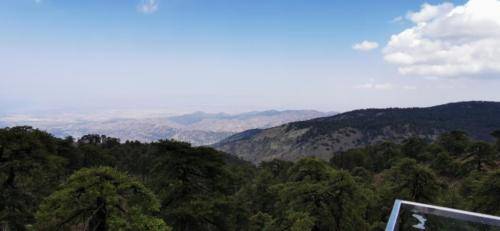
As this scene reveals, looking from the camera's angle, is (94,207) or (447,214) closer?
(447,214)

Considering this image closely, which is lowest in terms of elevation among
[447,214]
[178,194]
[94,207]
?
[178,194]

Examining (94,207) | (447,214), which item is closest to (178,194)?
(94,207)

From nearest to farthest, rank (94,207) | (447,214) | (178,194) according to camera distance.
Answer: (447,214)
(94,207)
(178,194)

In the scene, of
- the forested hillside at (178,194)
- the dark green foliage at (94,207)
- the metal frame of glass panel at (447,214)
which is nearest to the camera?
the metal frame of glass panel at (447,214)

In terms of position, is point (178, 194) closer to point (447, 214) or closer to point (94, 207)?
point (94, 207)

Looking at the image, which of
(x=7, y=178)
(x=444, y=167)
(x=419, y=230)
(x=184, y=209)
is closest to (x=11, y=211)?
(x=7, y=178)

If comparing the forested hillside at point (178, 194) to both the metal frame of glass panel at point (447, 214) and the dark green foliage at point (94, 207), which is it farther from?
the metal frame of glass panel at point (447, 214)

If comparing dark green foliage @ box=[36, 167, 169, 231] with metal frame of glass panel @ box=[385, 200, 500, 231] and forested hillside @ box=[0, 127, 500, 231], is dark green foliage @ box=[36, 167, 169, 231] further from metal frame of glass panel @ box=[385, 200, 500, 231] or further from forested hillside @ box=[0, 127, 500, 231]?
metal frame of glass panel @ box=[385, 200, 500, 231]

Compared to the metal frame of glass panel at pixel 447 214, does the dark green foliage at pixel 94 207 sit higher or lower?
lower

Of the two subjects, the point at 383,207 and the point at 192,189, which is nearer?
the point at 192,189

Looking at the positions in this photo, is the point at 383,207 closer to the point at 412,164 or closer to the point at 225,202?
the point at 412,164

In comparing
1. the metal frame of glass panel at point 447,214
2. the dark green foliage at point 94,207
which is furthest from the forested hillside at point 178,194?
the metal frame of glass panel at point 447,214
